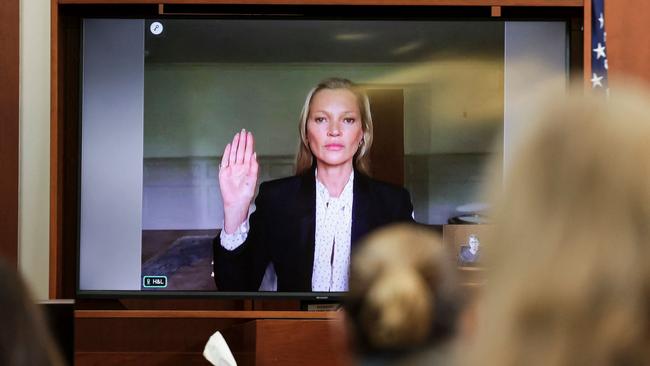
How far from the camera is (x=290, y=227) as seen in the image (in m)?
3.80

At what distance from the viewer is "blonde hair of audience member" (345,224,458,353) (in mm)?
924

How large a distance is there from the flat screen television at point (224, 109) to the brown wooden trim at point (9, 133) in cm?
28

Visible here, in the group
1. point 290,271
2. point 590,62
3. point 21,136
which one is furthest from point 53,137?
point 590,62

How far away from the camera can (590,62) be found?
3660mm

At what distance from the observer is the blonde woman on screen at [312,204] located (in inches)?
149

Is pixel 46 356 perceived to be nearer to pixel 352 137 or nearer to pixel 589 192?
pixel 589 192

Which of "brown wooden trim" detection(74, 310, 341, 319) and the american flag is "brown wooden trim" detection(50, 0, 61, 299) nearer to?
"brown wooden trim" detection(74, 310, 341, 319)

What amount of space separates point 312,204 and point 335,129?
0.29m

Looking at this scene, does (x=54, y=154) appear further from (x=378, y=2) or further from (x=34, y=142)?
(x=378, y=2)

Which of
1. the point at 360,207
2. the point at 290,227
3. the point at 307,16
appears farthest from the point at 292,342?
the point at 307,16

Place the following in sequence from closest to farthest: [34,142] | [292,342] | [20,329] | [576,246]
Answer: [576,246]
[20,329]
[292,342]
[34,142]

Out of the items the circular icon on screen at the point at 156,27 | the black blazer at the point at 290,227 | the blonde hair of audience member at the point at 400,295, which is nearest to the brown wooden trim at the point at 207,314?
Result: the black blazer at the point at 290,227

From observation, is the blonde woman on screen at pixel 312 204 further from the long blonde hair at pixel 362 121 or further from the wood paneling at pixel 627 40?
the wood paneling at pixel 627 40

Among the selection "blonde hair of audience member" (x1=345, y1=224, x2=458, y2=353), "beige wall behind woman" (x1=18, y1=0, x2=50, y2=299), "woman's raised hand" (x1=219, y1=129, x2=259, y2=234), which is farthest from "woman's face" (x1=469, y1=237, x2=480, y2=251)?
"blonde hair of audience member" (x1=345, y1=224, x2=458, y2=353)
